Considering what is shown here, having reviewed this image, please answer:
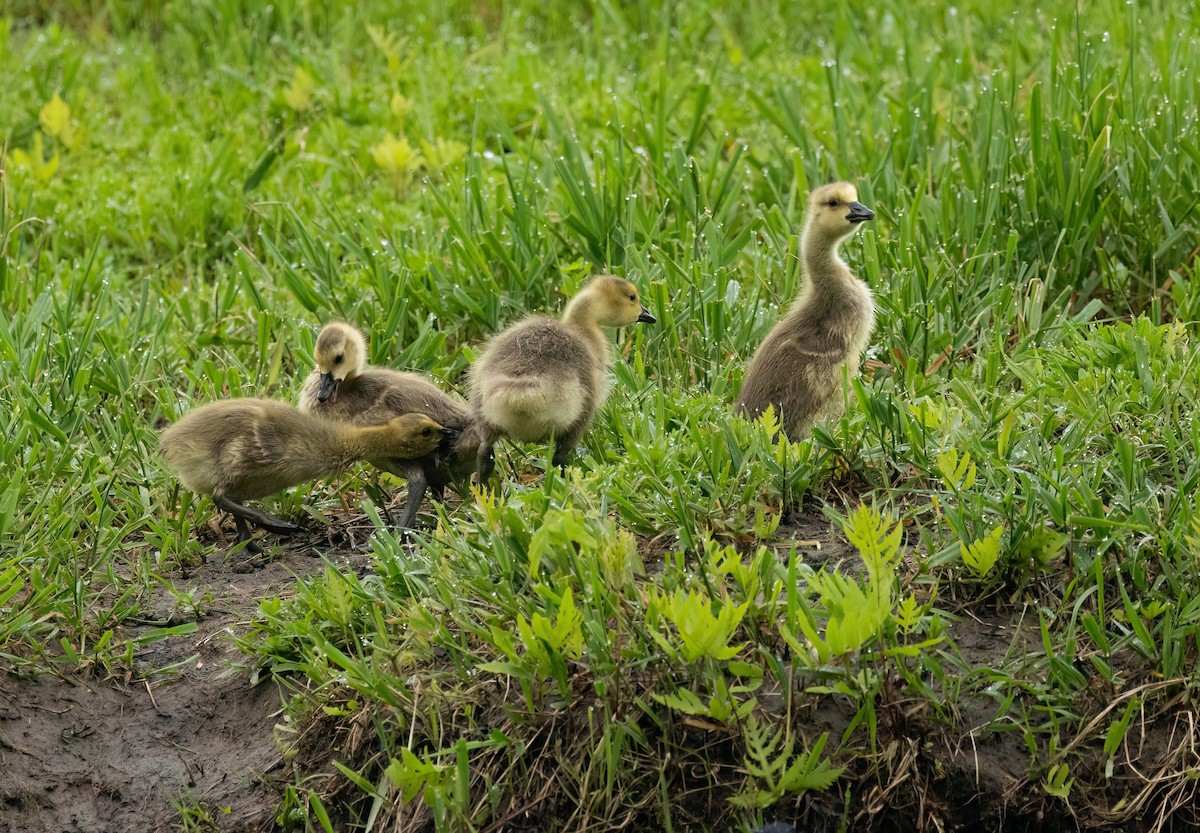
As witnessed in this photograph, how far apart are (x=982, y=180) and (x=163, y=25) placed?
244 inches

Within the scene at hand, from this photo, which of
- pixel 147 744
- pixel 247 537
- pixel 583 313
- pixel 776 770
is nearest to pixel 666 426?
pixel 583 313

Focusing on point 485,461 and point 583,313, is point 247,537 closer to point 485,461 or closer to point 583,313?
point 485,461

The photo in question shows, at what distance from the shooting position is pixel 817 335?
5.44 m

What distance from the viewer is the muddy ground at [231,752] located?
3852 millimetres

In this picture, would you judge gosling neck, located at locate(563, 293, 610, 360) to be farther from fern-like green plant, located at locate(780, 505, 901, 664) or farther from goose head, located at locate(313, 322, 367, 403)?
fern-like green plant, located at locate(780, 505, 901, 664)

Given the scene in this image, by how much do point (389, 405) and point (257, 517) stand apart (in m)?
0.60

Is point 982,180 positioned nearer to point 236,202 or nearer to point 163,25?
point 236,202

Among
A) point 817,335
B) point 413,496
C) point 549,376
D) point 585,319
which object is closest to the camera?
point 549,376

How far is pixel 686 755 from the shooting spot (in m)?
3.89

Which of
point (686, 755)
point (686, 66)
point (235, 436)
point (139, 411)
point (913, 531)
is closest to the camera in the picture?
point (686, 755)

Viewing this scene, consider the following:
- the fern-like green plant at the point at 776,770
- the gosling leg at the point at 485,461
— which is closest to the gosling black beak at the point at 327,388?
the gosling leg at the point at 485,461

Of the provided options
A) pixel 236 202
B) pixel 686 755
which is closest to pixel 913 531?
pixel 686 755

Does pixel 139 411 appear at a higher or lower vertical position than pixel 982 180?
lower

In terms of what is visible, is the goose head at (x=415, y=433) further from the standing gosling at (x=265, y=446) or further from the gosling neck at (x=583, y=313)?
the gosling neck at (x=583, y=313)
